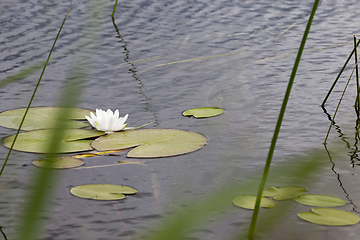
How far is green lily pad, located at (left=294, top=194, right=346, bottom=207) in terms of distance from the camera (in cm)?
120

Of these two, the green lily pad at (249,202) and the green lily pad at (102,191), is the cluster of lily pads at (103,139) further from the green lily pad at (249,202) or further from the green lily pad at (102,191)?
the green lily pad at (249,202)

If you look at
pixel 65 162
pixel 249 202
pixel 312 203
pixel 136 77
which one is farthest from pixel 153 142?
pixel 136 77

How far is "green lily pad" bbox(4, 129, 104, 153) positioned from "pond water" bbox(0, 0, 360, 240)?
0.05 meters

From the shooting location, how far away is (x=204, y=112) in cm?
192

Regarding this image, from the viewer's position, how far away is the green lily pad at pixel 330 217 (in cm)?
112

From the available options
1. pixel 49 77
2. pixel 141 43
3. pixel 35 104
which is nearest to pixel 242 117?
pixel 35 104

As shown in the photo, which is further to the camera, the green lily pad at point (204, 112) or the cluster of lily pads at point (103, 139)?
the green lily pad at point (204, 112)

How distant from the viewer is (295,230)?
1.11 m

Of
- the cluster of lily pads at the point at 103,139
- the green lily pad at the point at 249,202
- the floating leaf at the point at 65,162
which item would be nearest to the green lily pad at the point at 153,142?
the cluster of lily pads at the point at 103,139

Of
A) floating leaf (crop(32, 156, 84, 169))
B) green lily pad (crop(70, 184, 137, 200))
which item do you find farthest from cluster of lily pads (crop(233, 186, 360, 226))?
floating leaf (crop(32, 156, 84, 169))

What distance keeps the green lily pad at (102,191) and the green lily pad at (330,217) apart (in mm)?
488

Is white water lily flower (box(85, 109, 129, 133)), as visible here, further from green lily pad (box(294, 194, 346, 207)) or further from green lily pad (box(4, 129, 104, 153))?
green lily pad (box(294, 194, 346, 207))

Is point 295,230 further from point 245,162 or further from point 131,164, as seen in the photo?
point 131,164

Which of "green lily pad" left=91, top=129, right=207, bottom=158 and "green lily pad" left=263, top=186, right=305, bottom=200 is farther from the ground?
"green lily pad" left=91, top=129, right=207, bottom=158
